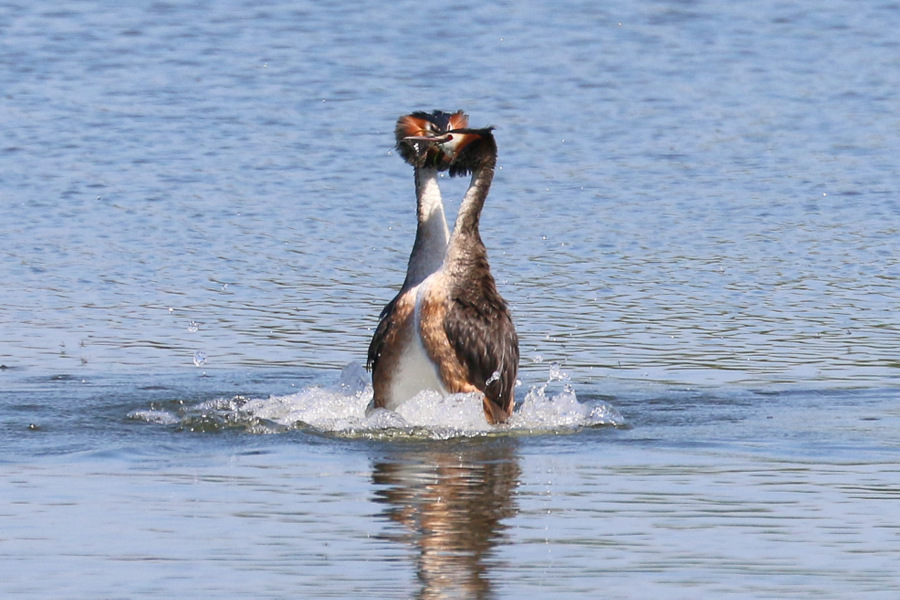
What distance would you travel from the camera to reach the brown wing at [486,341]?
9.97 meters

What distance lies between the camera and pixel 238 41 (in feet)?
72.3

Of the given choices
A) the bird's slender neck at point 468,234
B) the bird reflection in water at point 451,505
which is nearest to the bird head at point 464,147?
the bird's slender neck at point 468,234

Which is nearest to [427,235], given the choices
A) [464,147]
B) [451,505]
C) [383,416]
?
[464,147]

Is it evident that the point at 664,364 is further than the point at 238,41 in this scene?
No

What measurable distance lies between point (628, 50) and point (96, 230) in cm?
823

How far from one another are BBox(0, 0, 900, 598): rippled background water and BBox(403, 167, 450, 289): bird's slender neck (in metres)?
0.86

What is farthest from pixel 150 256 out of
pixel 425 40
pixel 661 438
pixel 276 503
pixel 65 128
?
pixel 425 40

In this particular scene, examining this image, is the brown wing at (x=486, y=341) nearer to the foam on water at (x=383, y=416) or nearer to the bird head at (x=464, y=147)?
the foam on water at (x=383, y=416)

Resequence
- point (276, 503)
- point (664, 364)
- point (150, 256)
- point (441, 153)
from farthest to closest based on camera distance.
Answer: point (150, 256)
point (664, 364)
point (441, 153)
point (276, 503)

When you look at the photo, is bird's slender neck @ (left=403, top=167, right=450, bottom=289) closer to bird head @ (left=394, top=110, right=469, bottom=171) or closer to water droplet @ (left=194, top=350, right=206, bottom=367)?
bird head @ (left=394, top=110, right=469, bottom=171)

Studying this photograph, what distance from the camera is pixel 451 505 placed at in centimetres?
792

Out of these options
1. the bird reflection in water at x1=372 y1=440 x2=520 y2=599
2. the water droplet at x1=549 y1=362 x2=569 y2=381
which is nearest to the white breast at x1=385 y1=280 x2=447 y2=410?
the bird reflection in water at x1=372 y1=440 x2=520 y2=599

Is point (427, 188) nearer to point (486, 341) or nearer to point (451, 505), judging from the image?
point (486, 341)

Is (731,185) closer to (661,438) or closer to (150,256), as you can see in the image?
(150,256)
